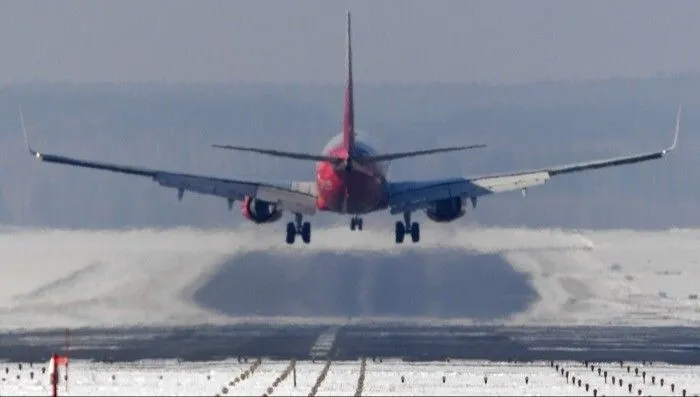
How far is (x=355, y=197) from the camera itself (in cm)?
15550

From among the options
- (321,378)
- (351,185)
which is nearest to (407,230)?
(351,185)

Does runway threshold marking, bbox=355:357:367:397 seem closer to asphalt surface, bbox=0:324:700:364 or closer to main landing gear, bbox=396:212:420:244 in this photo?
asphalt surface, bbox=0:324:700:364

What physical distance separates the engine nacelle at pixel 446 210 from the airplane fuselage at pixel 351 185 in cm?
694

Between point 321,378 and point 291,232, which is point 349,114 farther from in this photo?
point 321,378

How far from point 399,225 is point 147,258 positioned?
20.5 metres

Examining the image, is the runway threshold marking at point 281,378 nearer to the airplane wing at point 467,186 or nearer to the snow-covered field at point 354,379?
the snow-covered field at point 354,379

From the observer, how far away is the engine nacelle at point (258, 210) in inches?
6526

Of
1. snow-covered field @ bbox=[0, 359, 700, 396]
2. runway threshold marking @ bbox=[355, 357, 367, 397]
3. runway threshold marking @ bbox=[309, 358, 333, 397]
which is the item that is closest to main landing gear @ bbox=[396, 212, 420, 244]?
runway threshold marking @ bbox=[355, 357, 367, 397]

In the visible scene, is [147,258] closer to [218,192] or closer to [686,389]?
[218,192]

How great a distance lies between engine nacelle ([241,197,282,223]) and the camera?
166m

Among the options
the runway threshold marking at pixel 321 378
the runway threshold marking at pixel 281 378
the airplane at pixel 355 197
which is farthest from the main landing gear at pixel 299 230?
the runway threshold marking at pixel 281 378

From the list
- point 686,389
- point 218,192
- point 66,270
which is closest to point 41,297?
point 66,270

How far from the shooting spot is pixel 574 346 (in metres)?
145

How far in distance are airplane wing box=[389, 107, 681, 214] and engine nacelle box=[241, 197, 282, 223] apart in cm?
897
